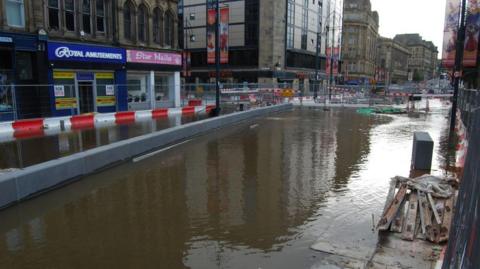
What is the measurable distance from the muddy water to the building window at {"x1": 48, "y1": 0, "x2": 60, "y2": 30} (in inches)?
654

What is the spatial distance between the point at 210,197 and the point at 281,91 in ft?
109

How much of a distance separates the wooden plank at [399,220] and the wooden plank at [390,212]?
0.07 m

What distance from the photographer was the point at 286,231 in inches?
251

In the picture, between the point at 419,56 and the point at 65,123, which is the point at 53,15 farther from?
the point at 419,56

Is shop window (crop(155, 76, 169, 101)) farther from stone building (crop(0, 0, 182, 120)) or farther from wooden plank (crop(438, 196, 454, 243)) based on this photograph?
wooden plank (crop(438, 196, 454, 243))

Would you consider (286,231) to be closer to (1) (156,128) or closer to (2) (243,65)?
(1) (156,128)

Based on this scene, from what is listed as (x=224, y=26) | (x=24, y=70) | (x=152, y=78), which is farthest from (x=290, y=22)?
(x=24, y=70)

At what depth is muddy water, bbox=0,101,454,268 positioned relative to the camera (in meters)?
5.53

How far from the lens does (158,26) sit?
112ft

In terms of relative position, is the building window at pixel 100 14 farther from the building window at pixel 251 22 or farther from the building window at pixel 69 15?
the building window at pixel 251 22

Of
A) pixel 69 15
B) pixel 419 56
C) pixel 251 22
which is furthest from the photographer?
pixel 419 56

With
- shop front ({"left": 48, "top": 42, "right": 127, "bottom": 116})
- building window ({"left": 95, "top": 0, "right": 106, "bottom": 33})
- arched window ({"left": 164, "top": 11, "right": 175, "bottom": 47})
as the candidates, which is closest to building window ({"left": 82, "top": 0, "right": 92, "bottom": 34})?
building window ({"left": 95, "top": 0, "right": 106, "bottom": 33})

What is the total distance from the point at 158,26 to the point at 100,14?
621 centimetres

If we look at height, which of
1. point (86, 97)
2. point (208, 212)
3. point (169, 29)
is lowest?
point (208, 212)
